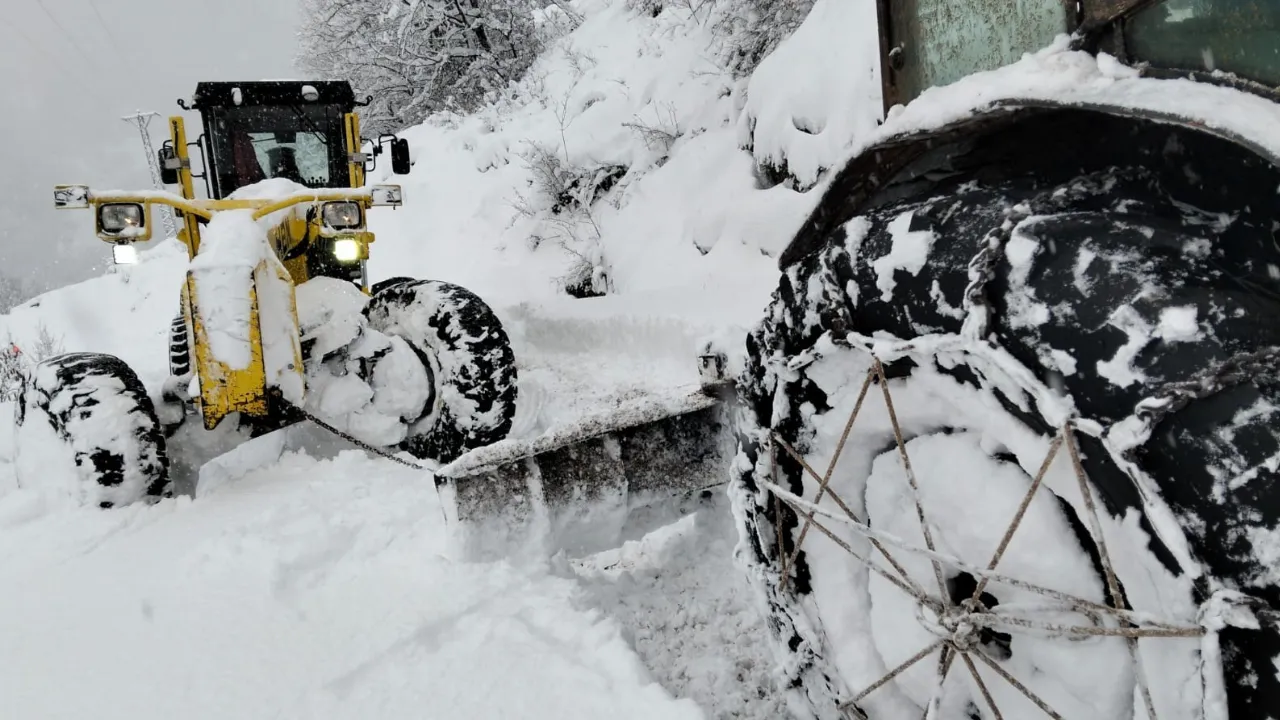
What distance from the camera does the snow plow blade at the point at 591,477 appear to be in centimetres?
230

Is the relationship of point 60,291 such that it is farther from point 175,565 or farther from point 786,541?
point 786,541

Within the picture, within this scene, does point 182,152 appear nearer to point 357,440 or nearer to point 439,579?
point 357,440

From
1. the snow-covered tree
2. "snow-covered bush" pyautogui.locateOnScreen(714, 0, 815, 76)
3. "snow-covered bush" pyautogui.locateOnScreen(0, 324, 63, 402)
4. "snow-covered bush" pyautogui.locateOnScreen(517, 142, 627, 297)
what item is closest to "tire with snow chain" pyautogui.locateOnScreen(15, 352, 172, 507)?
"snow-covered bush" pyautogui.locateOnScreen(517, 142, 627, 297)

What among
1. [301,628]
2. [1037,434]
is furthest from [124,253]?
[1037,434]

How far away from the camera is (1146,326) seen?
0.85 metres

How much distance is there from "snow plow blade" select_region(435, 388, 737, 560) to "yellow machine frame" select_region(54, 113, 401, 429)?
1.34m

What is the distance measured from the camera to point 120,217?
3.76 metres

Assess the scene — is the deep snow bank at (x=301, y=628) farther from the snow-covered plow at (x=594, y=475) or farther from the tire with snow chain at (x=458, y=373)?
the tire with snow chain at (x=458, y=373)

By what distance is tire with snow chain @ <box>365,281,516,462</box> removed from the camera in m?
4.09

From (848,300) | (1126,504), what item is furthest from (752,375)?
(1126,504)

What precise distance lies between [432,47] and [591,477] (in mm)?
17029

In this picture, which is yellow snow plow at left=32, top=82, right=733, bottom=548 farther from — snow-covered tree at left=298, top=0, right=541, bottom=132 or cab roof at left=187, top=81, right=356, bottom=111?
snow-covered tree at left=298, top=0, right=541, bottom=132

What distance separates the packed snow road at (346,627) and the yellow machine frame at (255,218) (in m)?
0.53

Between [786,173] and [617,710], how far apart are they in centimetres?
557
